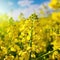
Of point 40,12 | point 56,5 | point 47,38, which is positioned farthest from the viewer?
point 40,12

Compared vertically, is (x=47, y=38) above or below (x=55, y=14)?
below

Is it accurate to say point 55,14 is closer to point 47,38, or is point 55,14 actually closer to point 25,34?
point 25,34

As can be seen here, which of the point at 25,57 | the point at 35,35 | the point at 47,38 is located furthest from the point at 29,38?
the point at 47,38

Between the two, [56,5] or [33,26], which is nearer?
[56,5]

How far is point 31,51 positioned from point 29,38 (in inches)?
10.2

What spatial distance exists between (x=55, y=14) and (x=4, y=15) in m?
6.08

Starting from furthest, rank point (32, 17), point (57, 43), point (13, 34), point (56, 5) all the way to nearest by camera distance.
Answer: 1. point (13, 34)
2. point (32, 17)
3. point (57, 43)
4. point (56, 5)

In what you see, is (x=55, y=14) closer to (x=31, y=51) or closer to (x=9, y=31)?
(x=31, y=51)

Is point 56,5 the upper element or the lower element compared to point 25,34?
upper

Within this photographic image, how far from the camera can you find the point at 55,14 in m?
3.83

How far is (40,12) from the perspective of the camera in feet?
32.0

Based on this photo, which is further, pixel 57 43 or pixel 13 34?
pixel 13 34

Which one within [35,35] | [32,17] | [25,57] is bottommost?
[25,57]

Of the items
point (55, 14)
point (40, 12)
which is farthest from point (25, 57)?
point (40, 12)
